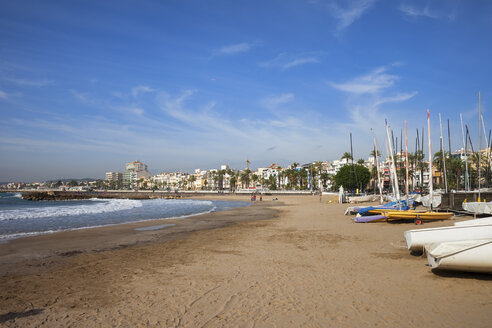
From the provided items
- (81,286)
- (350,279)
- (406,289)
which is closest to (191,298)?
(81,286)

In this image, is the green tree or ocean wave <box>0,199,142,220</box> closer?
ocean wave <box>0,199,142,220</box>

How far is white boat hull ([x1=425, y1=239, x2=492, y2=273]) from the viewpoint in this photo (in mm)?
6871

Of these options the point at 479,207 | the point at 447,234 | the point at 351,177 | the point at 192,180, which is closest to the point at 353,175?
the point at 351,177

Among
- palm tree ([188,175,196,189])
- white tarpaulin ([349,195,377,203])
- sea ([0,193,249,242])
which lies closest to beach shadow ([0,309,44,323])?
sea ([0,193,249,242])

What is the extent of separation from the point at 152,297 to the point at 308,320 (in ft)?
10.9

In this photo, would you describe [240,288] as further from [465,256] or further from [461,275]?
[461,275]

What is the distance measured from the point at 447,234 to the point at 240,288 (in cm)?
579

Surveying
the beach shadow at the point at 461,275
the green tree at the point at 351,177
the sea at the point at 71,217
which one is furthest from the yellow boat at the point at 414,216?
the green tree at the point at 351,177

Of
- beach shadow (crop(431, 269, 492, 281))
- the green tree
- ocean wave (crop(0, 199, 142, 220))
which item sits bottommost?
ocean wave (crop(0, 199, 142, 220))

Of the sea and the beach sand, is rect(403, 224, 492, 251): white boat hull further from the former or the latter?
the sea

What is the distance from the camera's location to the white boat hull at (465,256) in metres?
6.87

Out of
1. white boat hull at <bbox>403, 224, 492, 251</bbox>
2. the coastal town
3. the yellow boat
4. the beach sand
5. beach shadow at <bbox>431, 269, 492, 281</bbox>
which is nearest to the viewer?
the beach sand

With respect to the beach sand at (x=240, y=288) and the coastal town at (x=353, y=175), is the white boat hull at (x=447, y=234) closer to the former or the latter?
the beach sand at (x=240, y=288)

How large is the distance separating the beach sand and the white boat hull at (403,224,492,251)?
0.53 m
